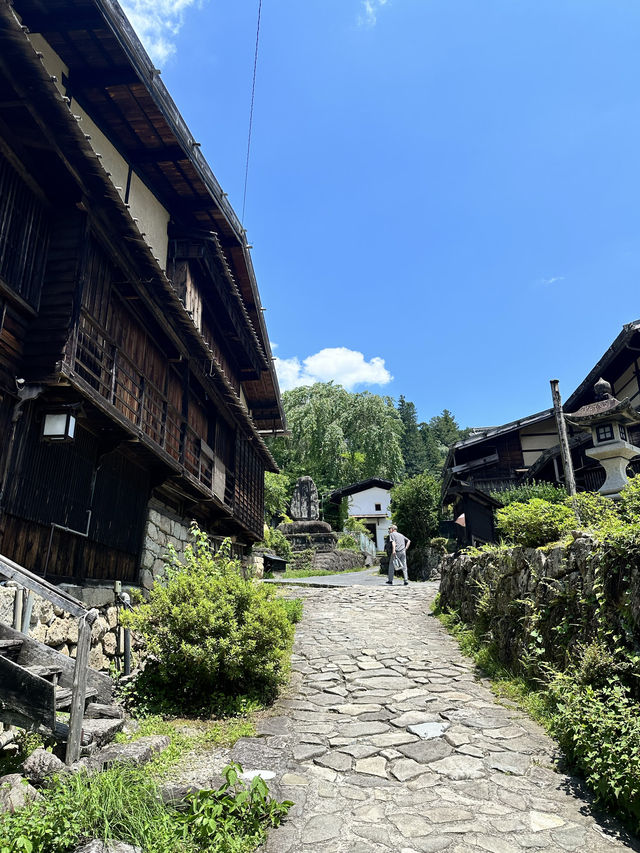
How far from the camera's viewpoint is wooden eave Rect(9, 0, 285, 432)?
26.5ft

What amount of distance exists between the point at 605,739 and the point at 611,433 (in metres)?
13.2

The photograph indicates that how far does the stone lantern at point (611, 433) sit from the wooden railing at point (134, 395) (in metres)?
10.5

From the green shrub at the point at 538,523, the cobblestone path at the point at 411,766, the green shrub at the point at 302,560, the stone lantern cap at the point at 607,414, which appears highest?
the stone lantern cap at the point at 607,414

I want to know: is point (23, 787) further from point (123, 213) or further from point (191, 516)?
point (191, 516)

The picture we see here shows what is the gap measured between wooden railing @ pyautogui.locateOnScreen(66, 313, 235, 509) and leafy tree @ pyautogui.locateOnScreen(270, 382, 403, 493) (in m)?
33.9

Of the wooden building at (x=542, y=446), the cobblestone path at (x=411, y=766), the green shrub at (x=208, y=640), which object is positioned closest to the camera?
the cobblestone path at (x=411, y=766)

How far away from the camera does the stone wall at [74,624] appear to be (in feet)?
20.3

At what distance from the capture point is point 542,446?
1133 inches

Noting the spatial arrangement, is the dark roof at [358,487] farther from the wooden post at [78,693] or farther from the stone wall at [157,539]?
the wooden post at [78,693]

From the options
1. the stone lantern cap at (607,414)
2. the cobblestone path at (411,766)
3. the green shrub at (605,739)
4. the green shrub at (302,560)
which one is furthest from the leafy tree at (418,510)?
the green shrub at (605,739)

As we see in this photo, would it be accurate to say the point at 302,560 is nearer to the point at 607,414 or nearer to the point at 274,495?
the point at 274,495

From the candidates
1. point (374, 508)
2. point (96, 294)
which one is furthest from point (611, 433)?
point (374, 508)

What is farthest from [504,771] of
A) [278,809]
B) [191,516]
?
[191,516]

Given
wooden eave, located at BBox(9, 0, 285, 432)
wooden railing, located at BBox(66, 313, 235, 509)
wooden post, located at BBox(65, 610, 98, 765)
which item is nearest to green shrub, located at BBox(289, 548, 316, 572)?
wooden railing, located at BBox(66, 313, 235, 509)
